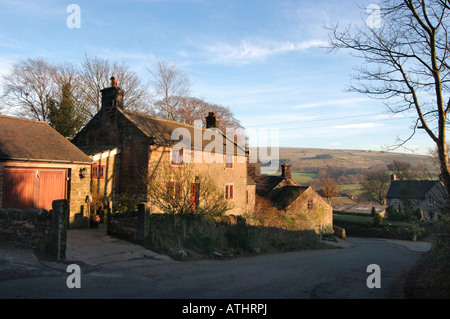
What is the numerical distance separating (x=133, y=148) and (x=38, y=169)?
6.12 metres

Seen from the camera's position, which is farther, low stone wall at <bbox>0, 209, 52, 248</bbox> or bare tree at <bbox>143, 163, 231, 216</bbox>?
bare tree at <bbox>143, 163, 231, 216</bbox>

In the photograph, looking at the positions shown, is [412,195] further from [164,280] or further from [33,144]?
[33,144]

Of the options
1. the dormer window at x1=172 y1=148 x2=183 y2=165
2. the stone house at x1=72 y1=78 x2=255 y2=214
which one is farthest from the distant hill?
the dormer window at x1=172 y1=148 x2=183 y2=165

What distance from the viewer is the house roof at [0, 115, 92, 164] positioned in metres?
12.5

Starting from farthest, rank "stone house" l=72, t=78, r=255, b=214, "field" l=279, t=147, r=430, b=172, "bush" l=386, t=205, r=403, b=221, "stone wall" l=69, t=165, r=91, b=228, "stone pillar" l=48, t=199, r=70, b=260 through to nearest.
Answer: "field" l=279, t=147, r=430, b=172
"bush" l=386, t=205, r=403, b=221
"stone house" l=72, t=78, r=255, b=214
"stone wall" l=69, t=165, r=91, b=228
"stone pillar" l=48, t=199, r=70, b=260

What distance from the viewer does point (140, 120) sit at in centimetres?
2052

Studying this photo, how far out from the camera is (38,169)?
1333 centimetres

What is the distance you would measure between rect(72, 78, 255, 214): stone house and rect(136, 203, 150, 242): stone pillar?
4577mm

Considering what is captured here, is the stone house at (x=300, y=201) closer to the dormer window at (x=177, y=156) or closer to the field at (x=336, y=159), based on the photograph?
the dormer window at (x=177, y=156)

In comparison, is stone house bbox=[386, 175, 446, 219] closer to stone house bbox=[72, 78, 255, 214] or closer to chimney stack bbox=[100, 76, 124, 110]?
stone house bbox=[72, 78, 255, 214]

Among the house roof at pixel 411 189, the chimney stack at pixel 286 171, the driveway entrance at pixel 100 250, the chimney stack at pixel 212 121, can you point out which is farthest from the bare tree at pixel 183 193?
the house roof at pixel 411 189

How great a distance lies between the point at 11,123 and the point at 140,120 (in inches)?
300

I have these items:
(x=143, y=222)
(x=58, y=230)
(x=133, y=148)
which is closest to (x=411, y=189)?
(x=133, y=148)
